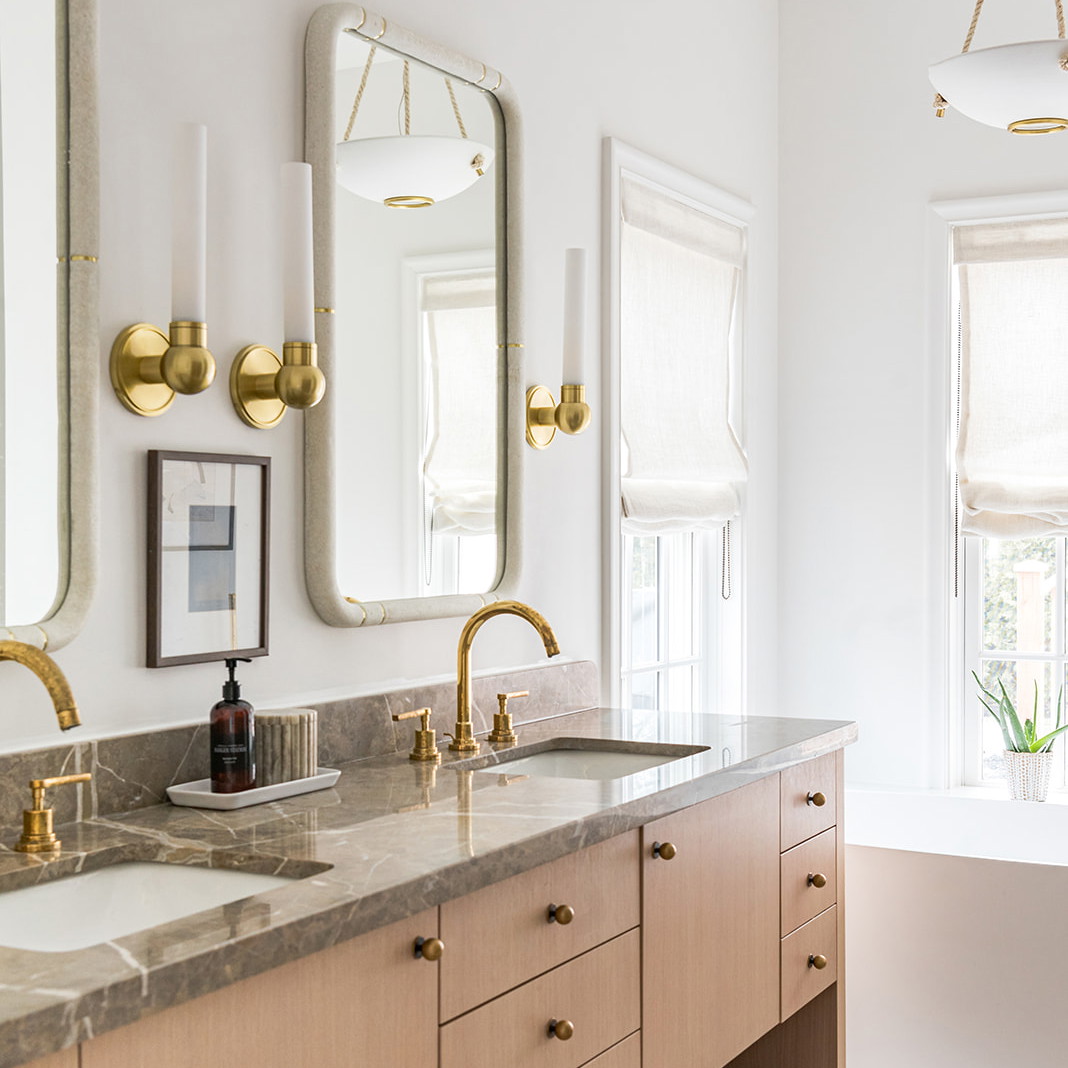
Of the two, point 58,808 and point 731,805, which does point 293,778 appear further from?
point 731,805

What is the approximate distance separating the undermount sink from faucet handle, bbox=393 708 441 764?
0.16 m

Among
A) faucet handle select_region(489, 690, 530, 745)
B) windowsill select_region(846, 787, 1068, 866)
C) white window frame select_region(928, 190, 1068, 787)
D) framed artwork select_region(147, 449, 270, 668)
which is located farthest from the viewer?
white window frame select_region(928, 190, 1068, 787)

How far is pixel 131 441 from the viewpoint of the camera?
69.2 inches

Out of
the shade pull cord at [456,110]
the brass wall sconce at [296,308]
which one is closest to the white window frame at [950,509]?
the shade pull cord at [456,110]

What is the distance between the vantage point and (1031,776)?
143 inches

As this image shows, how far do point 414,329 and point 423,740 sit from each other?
0.68 metres

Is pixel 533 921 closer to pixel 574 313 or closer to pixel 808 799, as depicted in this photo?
pixel 808 799

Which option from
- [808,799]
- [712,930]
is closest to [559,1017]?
[712,930]

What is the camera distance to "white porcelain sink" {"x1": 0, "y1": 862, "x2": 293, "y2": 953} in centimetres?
135

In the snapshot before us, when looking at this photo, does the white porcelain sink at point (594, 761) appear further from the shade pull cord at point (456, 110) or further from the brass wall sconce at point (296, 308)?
the shade pull cord at point (456, 110)

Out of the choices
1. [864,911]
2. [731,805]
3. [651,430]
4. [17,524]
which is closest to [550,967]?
[731,805]

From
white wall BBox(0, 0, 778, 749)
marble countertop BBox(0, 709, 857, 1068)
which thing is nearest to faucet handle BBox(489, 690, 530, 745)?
marble countertop BBox(0, 709, 857, 1068)

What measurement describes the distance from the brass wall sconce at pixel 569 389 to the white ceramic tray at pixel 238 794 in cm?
101

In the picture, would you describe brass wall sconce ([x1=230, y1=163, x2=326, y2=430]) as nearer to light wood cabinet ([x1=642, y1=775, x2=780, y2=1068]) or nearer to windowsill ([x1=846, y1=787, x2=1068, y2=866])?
light wood cabinet ([x1=642, y1=775, x2=780, y2=1068])
